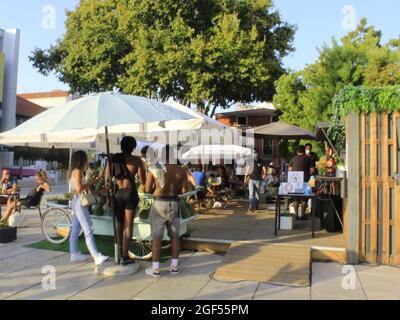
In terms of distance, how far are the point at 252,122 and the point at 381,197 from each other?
35754 millimetres

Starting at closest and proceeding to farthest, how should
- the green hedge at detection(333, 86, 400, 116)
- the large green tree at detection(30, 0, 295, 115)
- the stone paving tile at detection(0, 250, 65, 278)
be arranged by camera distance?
the stone paving tile at detection(0, 250, 65, 278) → the green hedge at detection(333, 86, 400, 116) → the large green tree at detection(30, 0, 295, 115)

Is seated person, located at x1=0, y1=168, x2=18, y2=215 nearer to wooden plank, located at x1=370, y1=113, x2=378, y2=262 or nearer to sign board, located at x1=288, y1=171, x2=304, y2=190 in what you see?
sign board, located at x1=288, y1=171, x2=304, y2=190

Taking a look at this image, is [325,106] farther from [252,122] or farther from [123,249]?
[252,122]

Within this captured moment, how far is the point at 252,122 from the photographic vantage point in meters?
41.1

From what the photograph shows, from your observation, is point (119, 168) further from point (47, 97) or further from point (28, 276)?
point (47, 97)

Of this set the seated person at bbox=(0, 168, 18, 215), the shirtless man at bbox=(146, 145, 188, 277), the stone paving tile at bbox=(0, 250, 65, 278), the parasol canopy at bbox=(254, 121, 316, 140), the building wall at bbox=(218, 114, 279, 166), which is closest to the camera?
the shirtless man at bbox=(146, 145, 188, 277)

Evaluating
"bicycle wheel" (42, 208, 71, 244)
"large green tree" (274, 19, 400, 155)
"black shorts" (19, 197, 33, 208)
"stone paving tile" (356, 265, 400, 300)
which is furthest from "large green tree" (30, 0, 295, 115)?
"stone paving tile" (356, 265, 400, 300)

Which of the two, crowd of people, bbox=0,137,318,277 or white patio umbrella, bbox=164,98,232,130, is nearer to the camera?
crowd of people, bbox=0,137,318,277

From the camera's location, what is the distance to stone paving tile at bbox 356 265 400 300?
459 cm

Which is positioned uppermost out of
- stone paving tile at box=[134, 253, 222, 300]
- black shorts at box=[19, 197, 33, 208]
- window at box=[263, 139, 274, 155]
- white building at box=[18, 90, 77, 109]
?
white building at box=[18, 90, 77, 109]

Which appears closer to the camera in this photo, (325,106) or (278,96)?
(325,106)

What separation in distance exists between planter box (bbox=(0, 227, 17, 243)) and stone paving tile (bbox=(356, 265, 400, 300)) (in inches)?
233

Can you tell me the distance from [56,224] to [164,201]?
9.51ft

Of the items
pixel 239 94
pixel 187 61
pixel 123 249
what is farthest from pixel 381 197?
pixel 239 94
